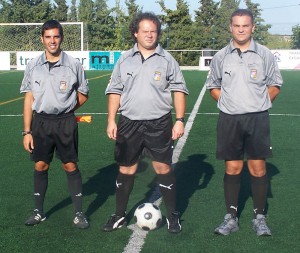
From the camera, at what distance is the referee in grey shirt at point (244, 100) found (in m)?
4.68

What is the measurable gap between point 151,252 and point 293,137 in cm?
595

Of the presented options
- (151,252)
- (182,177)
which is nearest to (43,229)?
(151,252)

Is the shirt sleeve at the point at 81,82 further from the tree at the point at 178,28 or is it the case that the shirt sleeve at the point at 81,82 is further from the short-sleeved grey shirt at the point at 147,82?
the tree at the point at 178,28

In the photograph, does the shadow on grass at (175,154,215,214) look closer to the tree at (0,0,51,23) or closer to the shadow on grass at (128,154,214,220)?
the shadow on grass at (128,154,214,220)

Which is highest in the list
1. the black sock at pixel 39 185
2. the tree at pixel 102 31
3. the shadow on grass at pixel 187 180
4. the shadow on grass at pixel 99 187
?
the tree at pixel 102 31

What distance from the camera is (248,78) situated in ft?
15.4

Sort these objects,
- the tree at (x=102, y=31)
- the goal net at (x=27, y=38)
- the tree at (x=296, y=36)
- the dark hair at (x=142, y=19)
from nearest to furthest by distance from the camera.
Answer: the dark hair at (x=142, y=19)
the goal net at (x=27, y=38)
the tree at (x=102, y=31)
the tree at (x=296, y=36)

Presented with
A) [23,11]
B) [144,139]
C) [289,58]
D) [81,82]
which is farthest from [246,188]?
[23,11]

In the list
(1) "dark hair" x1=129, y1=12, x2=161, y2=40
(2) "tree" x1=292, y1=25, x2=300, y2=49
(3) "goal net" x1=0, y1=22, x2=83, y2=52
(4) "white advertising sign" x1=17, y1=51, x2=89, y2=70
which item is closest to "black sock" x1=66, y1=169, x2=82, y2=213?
(1) "dark hair" x1=129, y1=12, x2=161, y2=40

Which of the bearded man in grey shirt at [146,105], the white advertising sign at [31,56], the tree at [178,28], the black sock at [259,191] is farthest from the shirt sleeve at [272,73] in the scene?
the tree at [178,28]

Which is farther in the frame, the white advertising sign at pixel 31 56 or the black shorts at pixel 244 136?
the white advertising sign at pixel 31 56

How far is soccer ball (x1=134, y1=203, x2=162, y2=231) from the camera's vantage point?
4914mm

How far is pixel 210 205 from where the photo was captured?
5.71m

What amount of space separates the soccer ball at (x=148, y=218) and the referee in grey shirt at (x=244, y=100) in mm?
545
